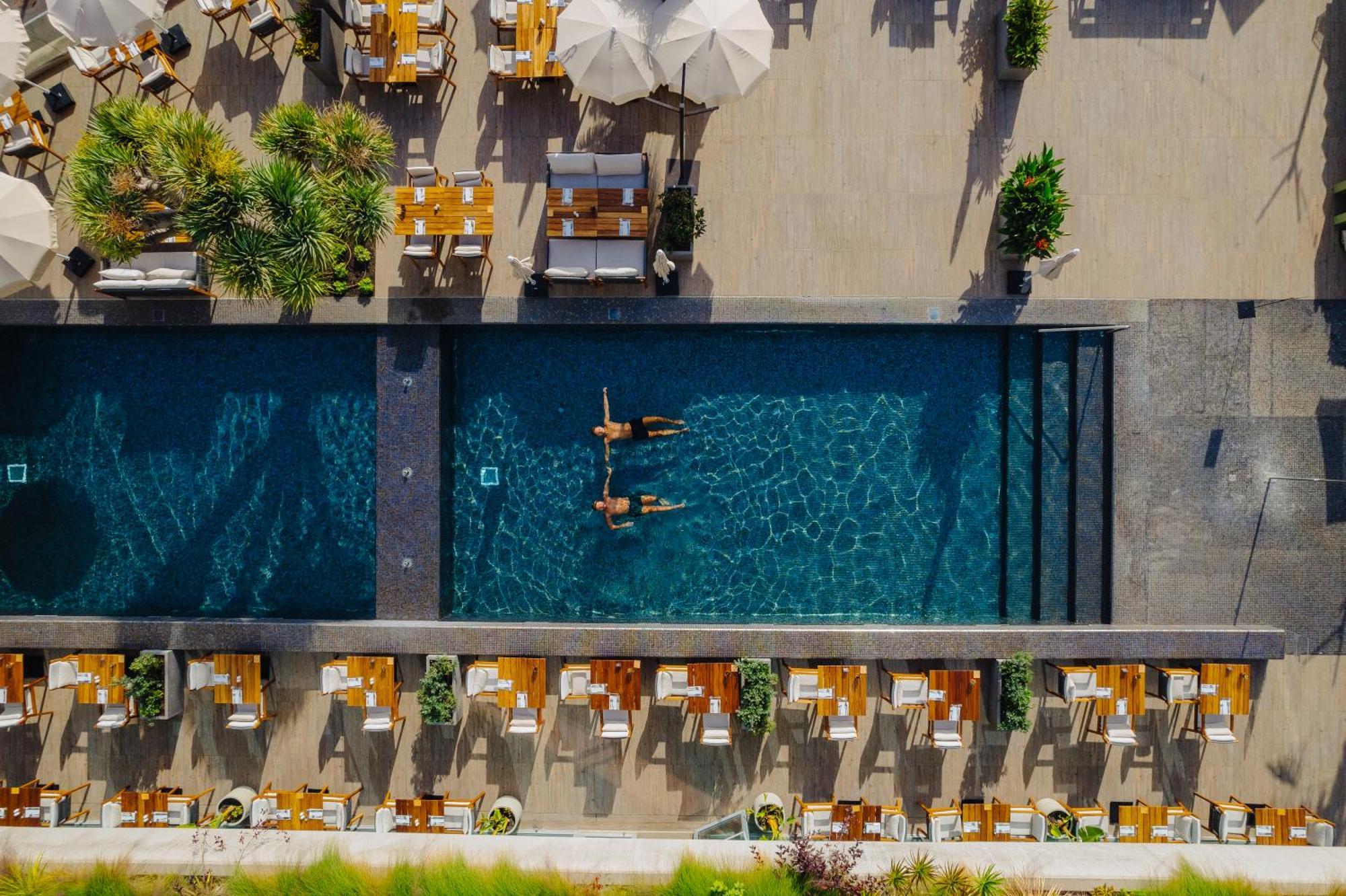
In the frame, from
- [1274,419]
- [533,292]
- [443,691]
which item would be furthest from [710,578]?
[1274,419]

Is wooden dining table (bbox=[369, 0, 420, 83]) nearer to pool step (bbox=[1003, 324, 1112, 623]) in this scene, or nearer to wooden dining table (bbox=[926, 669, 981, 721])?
pool step (bbox=[1003, 324, 1112, 623])

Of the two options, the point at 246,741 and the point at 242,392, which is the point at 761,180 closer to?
the point at 242,392

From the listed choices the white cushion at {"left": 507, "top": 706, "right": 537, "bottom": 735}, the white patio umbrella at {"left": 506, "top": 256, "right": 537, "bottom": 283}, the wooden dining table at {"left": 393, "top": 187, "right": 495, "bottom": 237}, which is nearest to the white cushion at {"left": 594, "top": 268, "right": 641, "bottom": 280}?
the white patio umbrella at {"left": 506, "top": 256, "right": 537, "bottom": 283}

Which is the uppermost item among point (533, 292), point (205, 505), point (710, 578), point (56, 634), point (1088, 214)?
point (1088, 214)

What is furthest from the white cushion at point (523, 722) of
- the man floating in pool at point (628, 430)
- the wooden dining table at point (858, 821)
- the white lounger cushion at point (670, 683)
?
the wooden dining table at point (858, 821)

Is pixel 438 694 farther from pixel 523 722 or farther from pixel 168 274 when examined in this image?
pixel 168 274

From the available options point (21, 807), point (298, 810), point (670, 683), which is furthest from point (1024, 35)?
point (21, 807)

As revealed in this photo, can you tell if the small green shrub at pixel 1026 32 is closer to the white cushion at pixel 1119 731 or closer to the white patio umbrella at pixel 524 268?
the white patio umbrella at pixel 524 268

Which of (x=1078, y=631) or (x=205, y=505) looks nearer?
(x=1078, y=631)
